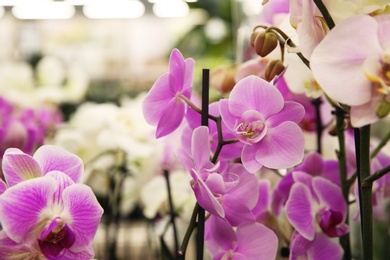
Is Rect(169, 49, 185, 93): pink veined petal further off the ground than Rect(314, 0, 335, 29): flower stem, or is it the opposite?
Rect(314, 0, 335, 29): flower stem

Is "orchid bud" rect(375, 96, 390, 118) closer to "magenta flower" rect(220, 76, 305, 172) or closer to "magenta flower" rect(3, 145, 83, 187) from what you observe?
"magenta flower" rect(220, 76, 305, 172)

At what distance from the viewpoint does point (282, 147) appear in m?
0.36

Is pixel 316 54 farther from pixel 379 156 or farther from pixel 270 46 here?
pixel 379 156

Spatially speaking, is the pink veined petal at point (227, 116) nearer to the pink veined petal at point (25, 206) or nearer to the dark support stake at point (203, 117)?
the dark support stake at point (203, 117)

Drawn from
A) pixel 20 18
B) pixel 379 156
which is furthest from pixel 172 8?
pixel 379 156

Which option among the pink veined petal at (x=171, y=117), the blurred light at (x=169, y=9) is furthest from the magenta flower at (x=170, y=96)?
the blurred light at (x=169, y=9)

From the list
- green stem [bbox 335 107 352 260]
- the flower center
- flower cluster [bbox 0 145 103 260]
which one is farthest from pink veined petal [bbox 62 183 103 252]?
green stem [bbox 335 107 352 260]

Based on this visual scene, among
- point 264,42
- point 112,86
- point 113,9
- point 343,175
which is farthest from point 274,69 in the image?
point 113,9

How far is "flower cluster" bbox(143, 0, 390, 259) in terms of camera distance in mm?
313

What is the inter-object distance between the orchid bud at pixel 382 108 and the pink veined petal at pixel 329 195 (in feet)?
0.46

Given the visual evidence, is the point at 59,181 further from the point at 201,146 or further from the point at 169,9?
the point at 169,9

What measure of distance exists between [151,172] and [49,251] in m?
0.46

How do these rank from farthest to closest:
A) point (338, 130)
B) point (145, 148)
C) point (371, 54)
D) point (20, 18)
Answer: point (20, 18)
point (145, 148)
point (338, 130)
point (371, 54)

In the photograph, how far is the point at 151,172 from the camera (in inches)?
30.5
